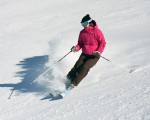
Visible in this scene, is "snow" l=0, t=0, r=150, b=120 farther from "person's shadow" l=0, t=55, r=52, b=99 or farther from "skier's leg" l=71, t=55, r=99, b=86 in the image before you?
"skier's leg" l=71, t=55, r=99, b=86

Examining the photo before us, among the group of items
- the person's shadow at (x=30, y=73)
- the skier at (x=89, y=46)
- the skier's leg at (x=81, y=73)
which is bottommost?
the person's shadow at (x=30, y=73)

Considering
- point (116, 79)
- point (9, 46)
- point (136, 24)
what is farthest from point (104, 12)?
point (116, 79)

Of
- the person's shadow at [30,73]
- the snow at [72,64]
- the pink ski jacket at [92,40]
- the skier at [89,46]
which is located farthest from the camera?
the person's shadow at [30,73]

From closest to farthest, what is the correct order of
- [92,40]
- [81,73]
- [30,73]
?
[81,73]
[92,40]
[30,73]

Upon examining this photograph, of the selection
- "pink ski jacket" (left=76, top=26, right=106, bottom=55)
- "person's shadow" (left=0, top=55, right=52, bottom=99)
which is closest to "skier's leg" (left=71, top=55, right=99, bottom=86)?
"pink ski jacket" (left=76, top=26, right=106, bottom=55)

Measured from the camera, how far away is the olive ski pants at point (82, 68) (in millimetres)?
8125

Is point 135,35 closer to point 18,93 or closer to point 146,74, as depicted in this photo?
point 146,74

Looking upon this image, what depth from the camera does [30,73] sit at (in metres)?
9.84

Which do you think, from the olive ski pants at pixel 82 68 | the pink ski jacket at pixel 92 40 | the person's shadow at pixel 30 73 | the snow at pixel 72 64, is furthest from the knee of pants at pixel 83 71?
the person's shadow at pixel 30 73

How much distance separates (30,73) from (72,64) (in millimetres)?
1075

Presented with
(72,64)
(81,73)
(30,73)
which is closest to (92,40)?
(81,73)

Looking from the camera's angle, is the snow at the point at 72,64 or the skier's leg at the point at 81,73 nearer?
the snow at the point at 72,64

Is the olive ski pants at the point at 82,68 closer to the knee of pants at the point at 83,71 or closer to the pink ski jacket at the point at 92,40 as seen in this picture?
the knee of pants at the point at 83,71

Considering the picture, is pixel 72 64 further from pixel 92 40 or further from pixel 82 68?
pixel 82 68
